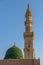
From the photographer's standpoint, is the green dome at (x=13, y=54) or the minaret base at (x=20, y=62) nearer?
the minaret base at (x=20, y=62)

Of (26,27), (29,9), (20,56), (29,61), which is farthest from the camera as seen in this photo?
(29,9)

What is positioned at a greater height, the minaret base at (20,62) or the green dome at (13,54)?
the green dome at (13,54)

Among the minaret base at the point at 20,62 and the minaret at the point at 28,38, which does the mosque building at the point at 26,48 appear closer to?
the minaret at the point at 28,38

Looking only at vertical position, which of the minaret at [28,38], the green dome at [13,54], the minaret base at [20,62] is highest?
the minaret at [28,38]

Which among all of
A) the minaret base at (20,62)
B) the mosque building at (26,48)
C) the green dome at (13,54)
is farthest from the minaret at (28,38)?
the minaret base at (20,62)

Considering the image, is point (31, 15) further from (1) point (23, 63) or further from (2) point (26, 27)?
(1) point (23, 63)

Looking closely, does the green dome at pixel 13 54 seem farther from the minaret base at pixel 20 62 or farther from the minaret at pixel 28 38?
the minaret base at pixel 20 62

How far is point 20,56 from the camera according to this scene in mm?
23188

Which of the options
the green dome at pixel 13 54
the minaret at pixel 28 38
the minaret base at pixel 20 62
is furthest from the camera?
the minaret at pixel 28 38

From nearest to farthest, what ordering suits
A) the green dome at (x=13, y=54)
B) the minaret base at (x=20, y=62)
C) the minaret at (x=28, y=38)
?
the minaret base at (x=20, y=62)
the green dome at (x=13, y=54)
the minaret at (x=28, y=38)

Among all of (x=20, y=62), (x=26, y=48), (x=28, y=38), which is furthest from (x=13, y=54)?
(x=20, y=62)

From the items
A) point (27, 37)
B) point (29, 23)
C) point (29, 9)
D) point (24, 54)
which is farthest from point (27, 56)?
point (29, 9)

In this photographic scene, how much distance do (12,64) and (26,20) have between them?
6.88 meters

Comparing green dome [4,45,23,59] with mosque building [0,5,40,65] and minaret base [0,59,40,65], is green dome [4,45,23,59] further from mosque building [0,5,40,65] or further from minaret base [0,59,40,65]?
minaret base [0,59,40,65]
